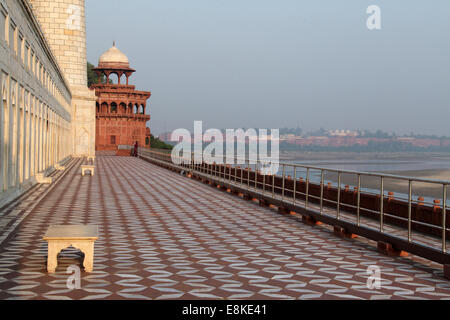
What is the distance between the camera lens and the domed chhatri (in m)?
91.1

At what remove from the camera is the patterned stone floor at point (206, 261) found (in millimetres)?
7516

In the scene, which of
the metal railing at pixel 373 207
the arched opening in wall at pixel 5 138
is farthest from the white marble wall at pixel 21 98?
the metal railing at pixel 373 207

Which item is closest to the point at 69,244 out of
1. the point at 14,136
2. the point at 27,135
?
the point at 14,136

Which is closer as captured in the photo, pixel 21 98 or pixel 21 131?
pixel 21 98

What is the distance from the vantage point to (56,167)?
36812mm

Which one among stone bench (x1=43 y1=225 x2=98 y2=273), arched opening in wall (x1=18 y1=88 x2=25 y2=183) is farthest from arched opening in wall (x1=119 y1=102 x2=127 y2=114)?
stone bench (x1=43 y1=225 x2=98 y2=273)

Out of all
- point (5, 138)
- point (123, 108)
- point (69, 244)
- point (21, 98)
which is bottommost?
point (69, 244)

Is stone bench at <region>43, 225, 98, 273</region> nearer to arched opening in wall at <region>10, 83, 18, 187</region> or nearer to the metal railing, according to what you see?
the metal railing

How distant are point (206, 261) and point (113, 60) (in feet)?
279

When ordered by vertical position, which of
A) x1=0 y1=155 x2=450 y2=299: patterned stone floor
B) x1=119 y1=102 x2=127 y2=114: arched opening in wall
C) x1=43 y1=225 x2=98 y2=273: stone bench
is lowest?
x1=0 y1=155 x2=450 y2=299: patterned stone floor

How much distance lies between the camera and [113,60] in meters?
91.3

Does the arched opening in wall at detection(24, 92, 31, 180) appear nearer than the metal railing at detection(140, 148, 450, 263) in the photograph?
No

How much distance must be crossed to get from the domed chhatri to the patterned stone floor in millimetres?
76880

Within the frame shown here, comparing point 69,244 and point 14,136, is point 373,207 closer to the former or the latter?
point 14,136
